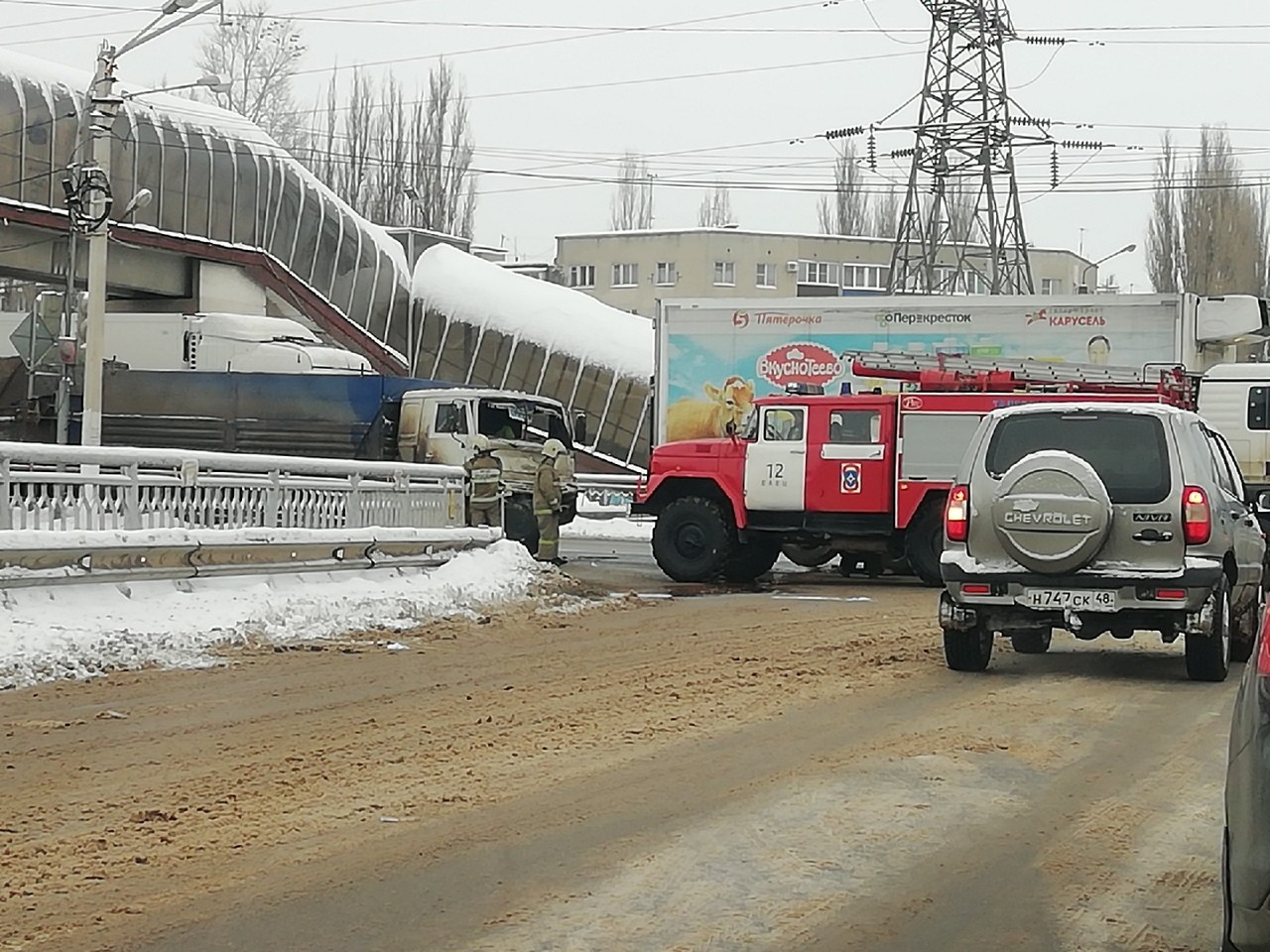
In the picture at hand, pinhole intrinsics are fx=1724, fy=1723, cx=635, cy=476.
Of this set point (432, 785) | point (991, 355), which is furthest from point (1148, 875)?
point (991, 355)

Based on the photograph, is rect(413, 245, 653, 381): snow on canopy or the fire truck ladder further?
rect(413, 245, 653, 381): snow on canopy

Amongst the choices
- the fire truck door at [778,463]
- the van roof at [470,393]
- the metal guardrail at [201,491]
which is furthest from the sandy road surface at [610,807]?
the van roof at [470,393]

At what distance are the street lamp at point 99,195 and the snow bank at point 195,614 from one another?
8.29 m

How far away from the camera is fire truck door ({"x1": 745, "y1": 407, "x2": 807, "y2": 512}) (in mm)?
20891

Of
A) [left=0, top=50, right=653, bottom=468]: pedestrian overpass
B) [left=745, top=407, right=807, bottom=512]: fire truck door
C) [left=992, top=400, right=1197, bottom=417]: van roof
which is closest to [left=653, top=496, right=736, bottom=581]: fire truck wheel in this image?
[left=745, top=407, right=807, bottom=512]: fire truck door

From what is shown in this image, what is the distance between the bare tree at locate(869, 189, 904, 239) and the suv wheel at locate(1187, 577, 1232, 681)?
7383 centimetres

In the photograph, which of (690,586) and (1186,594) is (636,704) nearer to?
(1186,594)

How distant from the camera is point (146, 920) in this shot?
16.9ft

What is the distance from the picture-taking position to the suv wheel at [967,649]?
11.5 m

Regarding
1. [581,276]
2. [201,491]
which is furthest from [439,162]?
[201,491]

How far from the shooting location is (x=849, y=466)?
2080 cm

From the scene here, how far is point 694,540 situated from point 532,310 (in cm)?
2696

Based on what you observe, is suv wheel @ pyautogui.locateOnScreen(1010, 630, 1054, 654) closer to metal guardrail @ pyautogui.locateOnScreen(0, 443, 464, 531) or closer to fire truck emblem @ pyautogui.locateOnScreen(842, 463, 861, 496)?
metal guardrail @ pyautogui.locateOnScreen(0, 443, 464, 531)

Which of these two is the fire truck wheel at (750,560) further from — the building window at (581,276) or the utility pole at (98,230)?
the building window at (581,276)
